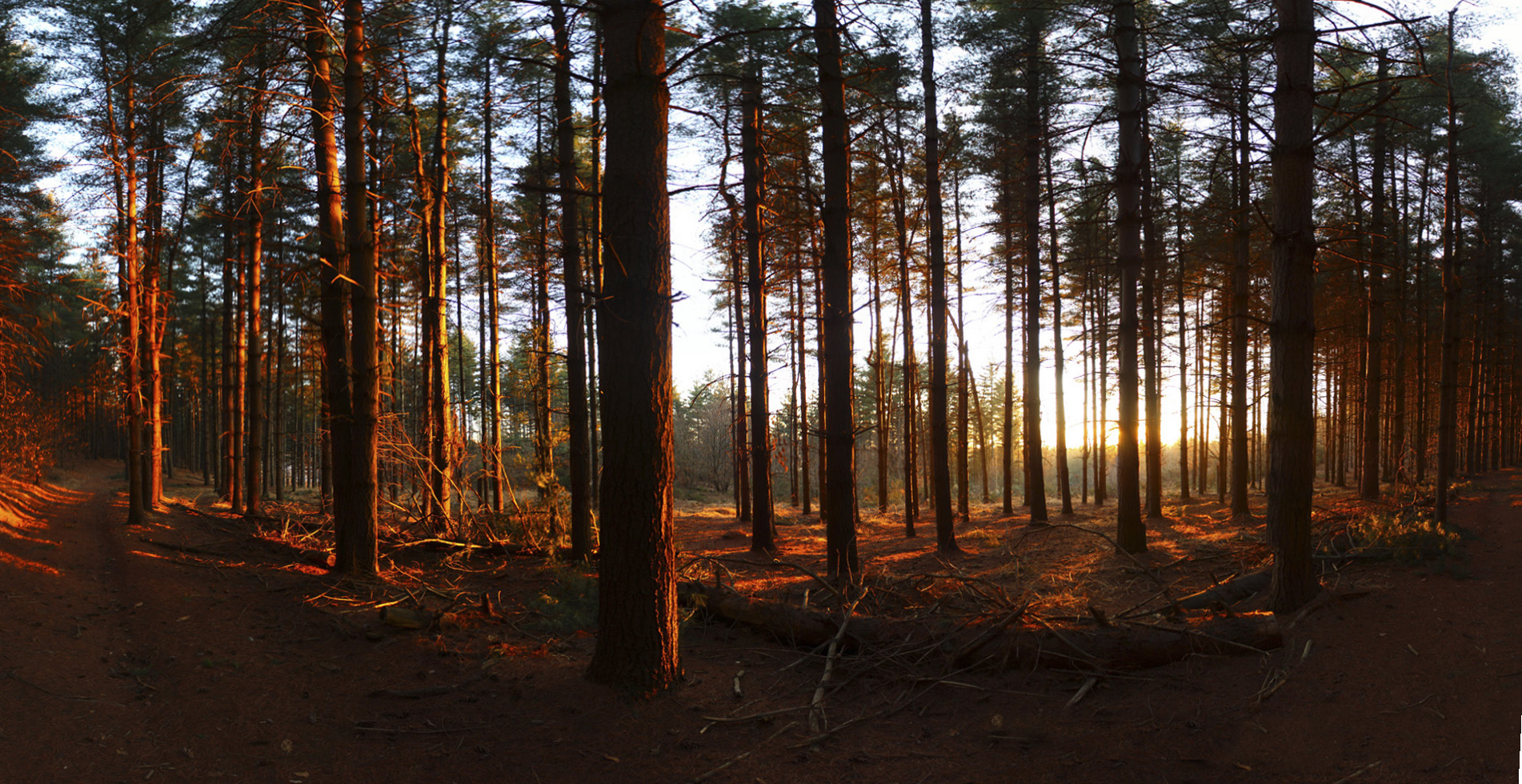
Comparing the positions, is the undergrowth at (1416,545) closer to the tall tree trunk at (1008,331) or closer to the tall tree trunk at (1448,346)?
the tall tree trunk at (1448,346)

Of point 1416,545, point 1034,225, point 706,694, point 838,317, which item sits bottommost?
point 706,694

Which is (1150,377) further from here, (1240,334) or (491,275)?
(491,275)

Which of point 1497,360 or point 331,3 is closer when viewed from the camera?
point 331,3

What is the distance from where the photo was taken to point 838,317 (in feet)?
29.3

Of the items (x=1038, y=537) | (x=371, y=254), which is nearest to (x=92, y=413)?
(x=371, y=254)

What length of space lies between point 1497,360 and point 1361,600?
34.2 meters

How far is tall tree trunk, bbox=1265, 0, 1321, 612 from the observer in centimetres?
581

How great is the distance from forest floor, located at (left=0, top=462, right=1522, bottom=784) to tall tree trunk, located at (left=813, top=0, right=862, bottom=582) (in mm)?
1488

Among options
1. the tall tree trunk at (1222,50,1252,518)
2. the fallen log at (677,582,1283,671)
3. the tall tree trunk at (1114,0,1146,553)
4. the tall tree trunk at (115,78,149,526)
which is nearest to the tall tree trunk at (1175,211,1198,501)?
the tall tree trunk at (1222,50,1252,518)

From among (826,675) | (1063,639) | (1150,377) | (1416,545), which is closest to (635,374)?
(826,675)

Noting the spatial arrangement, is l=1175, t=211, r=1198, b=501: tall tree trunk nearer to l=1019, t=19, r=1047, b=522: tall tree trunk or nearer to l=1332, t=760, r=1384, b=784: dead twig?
l=1019, t=19, r=1047, b=522: tall tree trunk

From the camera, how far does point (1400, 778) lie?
3641 mm

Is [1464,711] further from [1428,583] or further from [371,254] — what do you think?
[371,254]

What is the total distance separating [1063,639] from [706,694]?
9.06 feet
